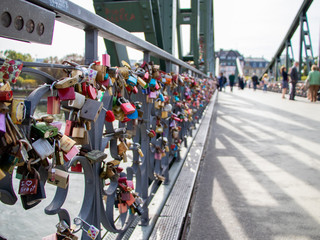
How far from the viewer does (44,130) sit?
2.58ft

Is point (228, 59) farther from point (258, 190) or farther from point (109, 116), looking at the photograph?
point (109, 116)

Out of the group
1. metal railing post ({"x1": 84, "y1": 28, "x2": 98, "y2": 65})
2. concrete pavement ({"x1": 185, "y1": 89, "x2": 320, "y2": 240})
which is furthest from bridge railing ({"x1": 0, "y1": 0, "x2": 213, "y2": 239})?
concrete pavement ({"x1": 185, "y1": 89, "x2": 320, "y2": 240})

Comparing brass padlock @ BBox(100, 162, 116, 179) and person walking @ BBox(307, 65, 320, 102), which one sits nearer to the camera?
brass padlock @ BBox(100, 162, 116, 179)

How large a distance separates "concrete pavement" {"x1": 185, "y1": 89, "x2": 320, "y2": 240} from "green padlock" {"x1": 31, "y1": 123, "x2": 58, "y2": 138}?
1.55m

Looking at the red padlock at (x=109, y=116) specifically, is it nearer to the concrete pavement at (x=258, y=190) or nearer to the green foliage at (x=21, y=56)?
the green foliage at (x=21, y=56)

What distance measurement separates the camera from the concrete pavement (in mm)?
2229

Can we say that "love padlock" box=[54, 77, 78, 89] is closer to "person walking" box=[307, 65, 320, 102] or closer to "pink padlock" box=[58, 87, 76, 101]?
"pink padlock" box=[58, 87, 76, 101]

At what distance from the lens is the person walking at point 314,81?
44.2 feet

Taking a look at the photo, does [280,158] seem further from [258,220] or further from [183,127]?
[258,220]

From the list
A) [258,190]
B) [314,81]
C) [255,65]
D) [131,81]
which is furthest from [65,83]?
[255,65]

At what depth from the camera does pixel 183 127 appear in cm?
383

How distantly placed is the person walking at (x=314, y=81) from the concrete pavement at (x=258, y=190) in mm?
8862

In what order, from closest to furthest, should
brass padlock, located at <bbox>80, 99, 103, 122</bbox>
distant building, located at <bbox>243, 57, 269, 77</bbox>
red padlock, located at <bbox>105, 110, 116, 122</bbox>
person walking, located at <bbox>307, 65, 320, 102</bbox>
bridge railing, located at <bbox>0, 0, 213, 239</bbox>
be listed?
bridge railing, located at <bbox>0, 0, 213, 239</bbox>
brass padlock, located at <bbox>80, 99, 103, 122</bbox>
red padlock, located at <bbox>105, 110, 116, 122</bbox>
person walking, located at <bbox>307, 65, 320, 102</bbox>
distant building, located at <bbox>243, 57, 269, 77</bbox>

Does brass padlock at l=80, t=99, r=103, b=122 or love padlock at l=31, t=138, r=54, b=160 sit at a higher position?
brass padlock at l=80, t=99, r=103, b=122
